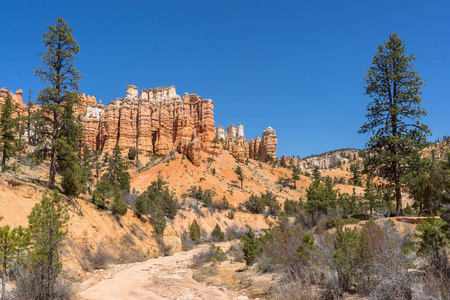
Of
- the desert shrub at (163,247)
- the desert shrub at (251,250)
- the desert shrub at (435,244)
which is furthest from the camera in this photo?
the desert shrub at (163,247)

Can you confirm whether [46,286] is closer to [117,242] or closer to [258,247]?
[258,247]

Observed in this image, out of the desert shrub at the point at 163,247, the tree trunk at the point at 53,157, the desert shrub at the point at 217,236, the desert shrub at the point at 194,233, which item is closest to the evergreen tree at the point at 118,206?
the desert shrub at the point at 163,247

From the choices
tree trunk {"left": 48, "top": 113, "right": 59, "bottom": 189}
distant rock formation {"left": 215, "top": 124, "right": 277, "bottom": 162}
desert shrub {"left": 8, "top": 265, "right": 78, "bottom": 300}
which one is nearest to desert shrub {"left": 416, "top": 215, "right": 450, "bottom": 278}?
desert shrub {"left": 8, "top": 265, "right": 78, "bottom": 300}

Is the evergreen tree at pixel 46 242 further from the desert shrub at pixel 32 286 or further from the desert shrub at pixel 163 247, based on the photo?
the desert shrub at pixel 163 247

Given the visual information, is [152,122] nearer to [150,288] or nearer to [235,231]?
[235,231]

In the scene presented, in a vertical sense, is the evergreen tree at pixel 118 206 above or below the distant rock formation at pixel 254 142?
below

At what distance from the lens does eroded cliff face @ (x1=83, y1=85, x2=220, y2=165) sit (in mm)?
77438

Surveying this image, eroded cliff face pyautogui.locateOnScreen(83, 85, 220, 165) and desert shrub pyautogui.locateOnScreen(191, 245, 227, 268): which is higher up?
eroded cliff face pyautogui.locateOnScreen(83, 85, 220, 165)

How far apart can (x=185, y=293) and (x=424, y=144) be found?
1632 cm

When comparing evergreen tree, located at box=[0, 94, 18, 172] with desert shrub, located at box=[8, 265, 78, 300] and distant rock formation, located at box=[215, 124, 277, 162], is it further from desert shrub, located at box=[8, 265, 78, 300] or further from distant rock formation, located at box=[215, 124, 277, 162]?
distant rock formation, located at box=[215, 124, 277, 162]

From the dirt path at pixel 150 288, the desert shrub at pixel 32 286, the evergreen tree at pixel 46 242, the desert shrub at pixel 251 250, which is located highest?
the evergreen tree at pixel 46 242

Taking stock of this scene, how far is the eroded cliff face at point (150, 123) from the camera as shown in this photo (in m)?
77.4

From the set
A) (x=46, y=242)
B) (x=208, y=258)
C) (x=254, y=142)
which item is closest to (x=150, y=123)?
(x=254, y=142)

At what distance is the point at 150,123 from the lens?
3125 inches
